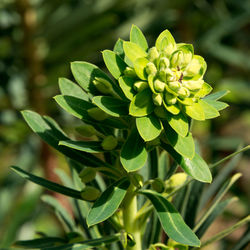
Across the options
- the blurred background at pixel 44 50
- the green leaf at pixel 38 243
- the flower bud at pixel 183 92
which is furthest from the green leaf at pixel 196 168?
the blurred background at pixel 44 50

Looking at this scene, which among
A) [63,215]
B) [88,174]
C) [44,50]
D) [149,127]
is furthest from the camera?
[44,50]

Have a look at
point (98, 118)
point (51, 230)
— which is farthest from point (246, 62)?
point (98, 118)

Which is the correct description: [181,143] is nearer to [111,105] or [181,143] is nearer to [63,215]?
[111,105]

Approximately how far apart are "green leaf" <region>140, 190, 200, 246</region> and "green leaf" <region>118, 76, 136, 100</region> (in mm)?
166

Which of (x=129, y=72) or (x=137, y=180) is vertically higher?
(x=129, y=72)

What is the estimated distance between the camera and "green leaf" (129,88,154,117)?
2.19ft

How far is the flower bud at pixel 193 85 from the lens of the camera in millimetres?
684

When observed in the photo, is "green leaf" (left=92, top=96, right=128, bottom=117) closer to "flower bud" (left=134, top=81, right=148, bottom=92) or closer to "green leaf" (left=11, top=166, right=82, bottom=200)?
"flower bud" (left=134, top=81, right=148, bottom=92)

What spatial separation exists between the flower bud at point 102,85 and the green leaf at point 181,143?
114mm

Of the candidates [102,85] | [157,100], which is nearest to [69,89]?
[102,85]

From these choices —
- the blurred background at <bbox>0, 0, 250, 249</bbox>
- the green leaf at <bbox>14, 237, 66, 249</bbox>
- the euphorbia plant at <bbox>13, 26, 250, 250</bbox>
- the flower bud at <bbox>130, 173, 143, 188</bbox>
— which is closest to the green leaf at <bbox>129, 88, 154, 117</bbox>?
the euphorbia plant at <bbox>13, 26, 250, 250</bbox>

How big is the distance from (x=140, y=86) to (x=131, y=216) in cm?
24

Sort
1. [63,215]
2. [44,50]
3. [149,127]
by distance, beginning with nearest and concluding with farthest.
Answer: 1. [149,127]
2. [63,215]
3. [44,50]

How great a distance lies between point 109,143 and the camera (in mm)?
721
